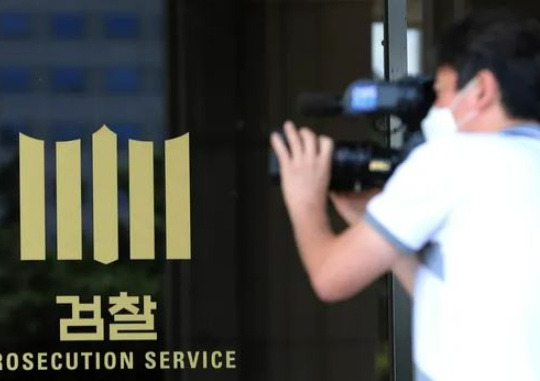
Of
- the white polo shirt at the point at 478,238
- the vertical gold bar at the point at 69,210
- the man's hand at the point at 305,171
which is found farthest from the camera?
the vertical gold bar at the point at 69,210

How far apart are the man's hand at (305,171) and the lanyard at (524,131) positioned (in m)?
0.24

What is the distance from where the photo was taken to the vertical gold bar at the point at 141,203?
99.7 inches

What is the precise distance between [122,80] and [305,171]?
4.58ft

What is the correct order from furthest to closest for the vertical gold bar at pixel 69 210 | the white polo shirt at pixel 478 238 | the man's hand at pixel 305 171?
the vertical gold bar at pixel 69 210, the man's hand at pixel 305 171, the white polo shirt at pixel 478 238

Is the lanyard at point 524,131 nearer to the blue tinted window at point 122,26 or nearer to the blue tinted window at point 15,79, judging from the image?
the blue tinted window at point 122,26

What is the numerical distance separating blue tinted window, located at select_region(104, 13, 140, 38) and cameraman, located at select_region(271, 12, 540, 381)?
1.48m

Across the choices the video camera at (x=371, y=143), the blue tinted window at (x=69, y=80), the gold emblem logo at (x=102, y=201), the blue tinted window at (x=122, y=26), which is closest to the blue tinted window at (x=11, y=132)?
the gold emblem logo at (x=102, y=201)

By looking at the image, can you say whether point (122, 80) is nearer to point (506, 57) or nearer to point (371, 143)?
point (371, 143)

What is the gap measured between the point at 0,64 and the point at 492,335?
72.2 inches

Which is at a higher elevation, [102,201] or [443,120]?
[443,120]

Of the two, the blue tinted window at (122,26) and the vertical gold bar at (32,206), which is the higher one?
the blue tinted window at (122,26)

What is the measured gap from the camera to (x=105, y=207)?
2527 mm

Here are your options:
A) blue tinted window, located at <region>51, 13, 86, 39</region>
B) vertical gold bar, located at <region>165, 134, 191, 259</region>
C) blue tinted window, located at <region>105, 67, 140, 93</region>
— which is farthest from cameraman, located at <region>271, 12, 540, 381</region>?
blue tinted window, located at <region>51, 13, 86, 39</region>

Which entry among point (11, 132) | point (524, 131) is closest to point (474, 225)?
point (524, 131)
